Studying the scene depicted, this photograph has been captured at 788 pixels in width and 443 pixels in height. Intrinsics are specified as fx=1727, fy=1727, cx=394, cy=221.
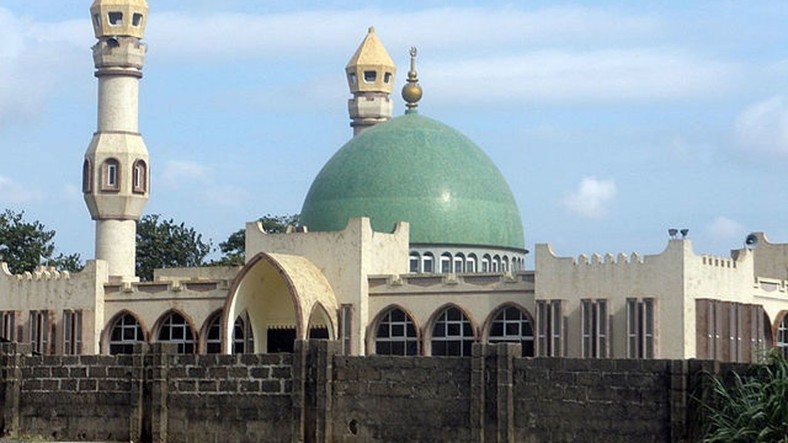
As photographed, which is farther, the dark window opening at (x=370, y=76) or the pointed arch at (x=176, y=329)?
the dark window opening at (x=370, y=76)

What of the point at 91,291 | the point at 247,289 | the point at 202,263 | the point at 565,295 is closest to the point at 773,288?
the point at 565,295

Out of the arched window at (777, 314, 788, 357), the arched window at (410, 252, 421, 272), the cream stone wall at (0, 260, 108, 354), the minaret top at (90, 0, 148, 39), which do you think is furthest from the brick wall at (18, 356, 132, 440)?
the minaret top at (90, 0, 148, 39)

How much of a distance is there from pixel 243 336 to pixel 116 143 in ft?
36.4

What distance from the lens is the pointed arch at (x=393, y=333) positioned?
53.6m

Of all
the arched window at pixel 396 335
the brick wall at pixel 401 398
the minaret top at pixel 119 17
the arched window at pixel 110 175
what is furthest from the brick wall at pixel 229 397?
the minaret top at pixel 119 17

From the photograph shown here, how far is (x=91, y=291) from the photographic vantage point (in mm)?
58250

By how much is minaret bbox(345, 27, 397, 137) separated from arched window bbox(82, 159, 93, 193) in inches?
526

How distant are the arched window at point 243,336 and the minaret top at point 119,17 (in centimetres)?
1318

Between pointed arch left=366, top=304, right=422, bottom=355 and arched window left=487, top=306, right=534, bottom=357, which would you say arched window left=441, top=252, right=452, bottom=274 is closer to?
pointed arch left=366, top=304, right=422, bottom=355

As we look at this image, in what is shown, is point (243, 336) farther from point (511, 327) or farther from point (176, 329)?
point (511, 327)

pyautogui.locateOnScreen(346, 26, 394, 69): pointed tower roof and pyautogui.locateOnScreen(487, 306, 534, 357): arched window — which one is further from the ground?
pyautogui.locateOnScreen(346, 26, 394, 69): pointed tower roof

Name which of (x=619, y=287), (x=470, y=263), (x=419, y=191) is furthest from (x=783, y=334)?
(x=419, y=191)

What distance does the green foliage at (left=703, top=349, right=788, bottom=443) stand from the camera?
2531 cm

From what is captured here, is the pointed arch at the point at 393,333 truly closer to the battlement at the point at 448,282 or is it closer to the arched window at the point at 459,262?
the battlement at the point at 448,282
